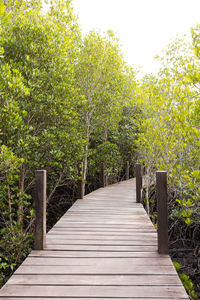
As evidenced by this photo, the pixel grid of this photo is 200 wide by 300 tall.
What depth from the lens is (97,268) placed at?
271 centimetres

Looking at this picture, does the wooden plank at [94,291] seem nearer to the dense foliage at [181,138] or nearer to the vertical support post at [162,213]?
the vertical support post at [162,213]

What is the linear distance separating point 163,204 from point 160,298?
1052 mm

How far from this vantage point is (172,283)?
7.88 feet

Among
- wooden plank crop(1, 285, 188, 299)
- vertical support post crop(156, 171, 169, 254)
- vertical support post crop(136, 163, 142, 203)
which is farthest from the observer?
vertical support post crop(136, 163, 142, 203)

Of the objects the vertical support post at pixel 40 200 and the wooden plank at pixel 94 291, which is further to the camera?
the vertical support post at pixel 40 200

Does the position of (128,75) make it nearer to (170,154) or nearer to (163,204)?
(170,154)

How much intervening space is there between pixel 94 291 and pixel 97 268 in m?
0.45

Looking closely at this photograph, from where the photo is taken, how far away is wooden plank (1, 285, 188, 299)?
87.2 inches

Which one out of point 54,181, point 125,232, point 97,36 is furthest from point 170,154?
point 97,36

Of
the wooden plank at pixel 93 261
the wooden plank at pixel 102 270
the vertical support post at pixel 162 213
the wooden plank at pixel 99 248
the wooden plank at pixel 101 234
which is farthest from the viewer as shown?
the wooden plank at pixel 101 234

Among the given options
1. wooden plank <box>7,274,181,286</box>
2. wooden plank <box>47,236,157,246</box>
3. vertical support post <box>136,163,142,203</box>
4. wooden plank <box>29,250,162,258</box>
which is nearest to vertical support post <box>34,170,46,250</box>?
wooden plank <box>29,250,162,258</box>

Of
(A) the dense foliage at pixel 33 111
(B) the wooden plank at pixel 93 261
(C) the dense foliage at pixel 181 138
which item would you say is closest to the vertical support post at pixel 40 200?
(B) the wooden plank at pixel 93 261

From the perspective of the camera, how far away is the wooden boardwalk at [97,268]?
7.37ft

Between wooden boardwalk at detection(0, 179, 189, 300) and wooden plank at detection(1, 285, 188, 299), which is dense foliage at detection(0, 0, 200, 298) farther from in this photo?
wooden plank at detection(1, 285, 188, 299)
